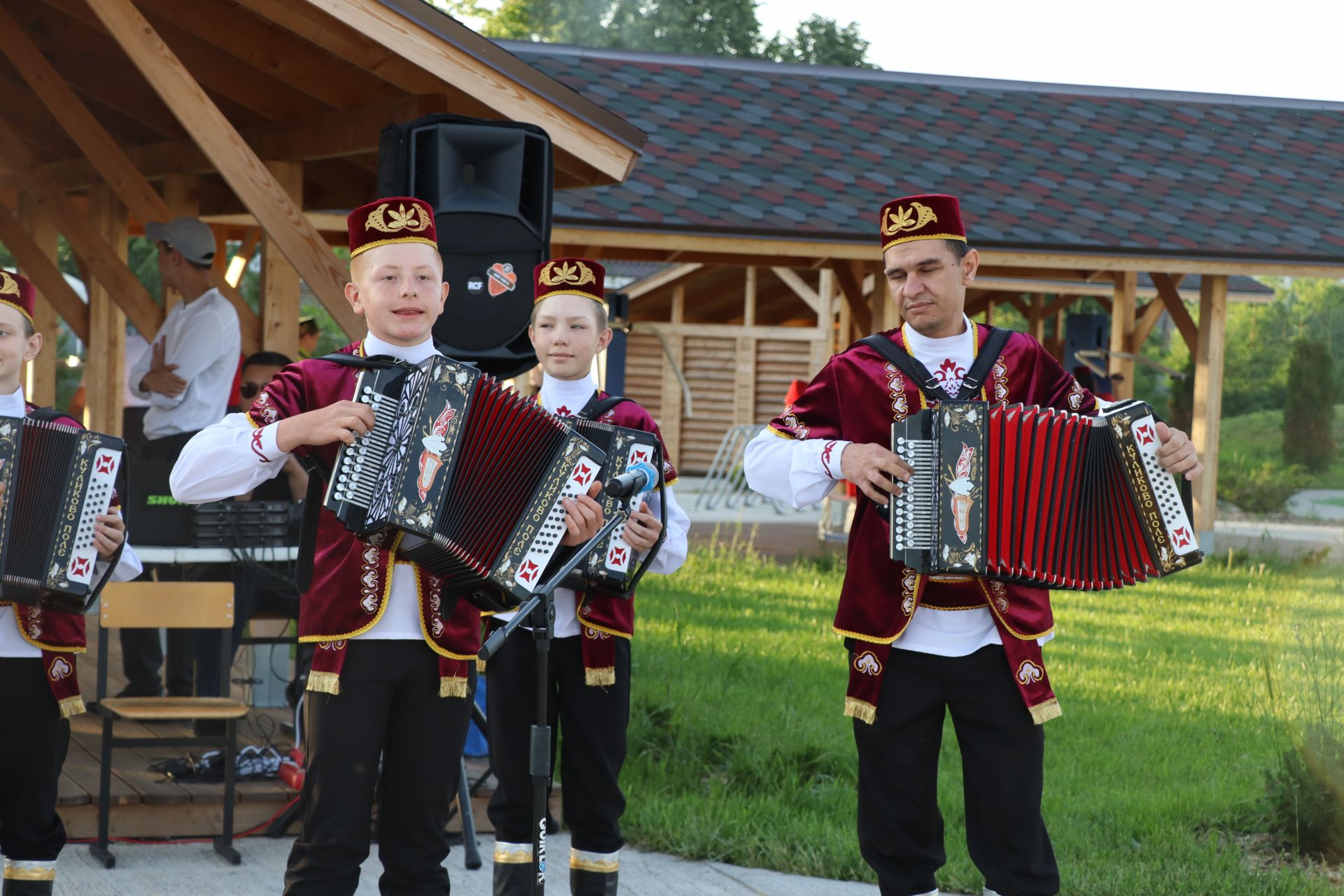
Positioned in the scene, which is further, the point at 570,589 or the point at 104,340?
the point at 104,340

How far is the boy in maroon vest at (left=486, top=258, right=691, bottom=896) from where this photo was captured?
4.02m

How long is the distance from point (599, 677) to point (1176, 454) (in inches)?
64.8

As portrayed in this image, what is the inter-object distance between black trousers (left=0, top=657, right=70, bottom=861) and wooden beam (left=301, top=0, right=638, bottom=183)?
2737 mm

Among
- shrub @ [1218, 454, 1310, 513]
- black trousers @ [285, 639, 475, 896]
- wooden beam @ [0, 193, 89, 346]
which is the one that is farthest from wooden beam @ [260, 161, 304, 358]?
shrub @ [1218, 454, 1310, 513]

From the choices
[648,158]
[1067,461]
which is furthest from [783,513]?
[1067,461]

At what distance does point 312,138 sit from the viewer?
723 cm

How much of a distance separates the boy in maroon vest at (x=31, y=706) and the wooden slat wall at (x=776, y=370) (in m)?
19.1

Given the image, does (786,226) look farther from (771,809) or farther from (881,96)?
(771,809)

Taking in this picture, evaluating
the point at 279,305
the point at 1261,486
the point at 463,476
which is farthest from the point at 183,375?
the point at 1261,486

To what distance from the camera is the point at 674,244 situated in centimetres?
1161

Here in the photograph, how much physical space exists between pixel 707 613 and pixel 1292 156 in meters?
9.06

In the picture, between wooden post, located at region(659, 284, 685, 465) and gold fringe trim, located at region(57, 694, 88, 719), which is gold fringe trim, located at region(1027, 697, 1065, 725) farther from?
wooden post, located at region(659, 284, 685, 465)

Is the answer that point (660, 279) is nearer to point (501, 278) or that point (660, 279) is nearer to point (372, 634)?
point (501, 278)

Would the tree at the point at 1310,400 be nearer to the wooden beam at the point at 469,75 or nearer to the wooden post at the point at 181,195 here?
the wooden post at the point at 181,195
